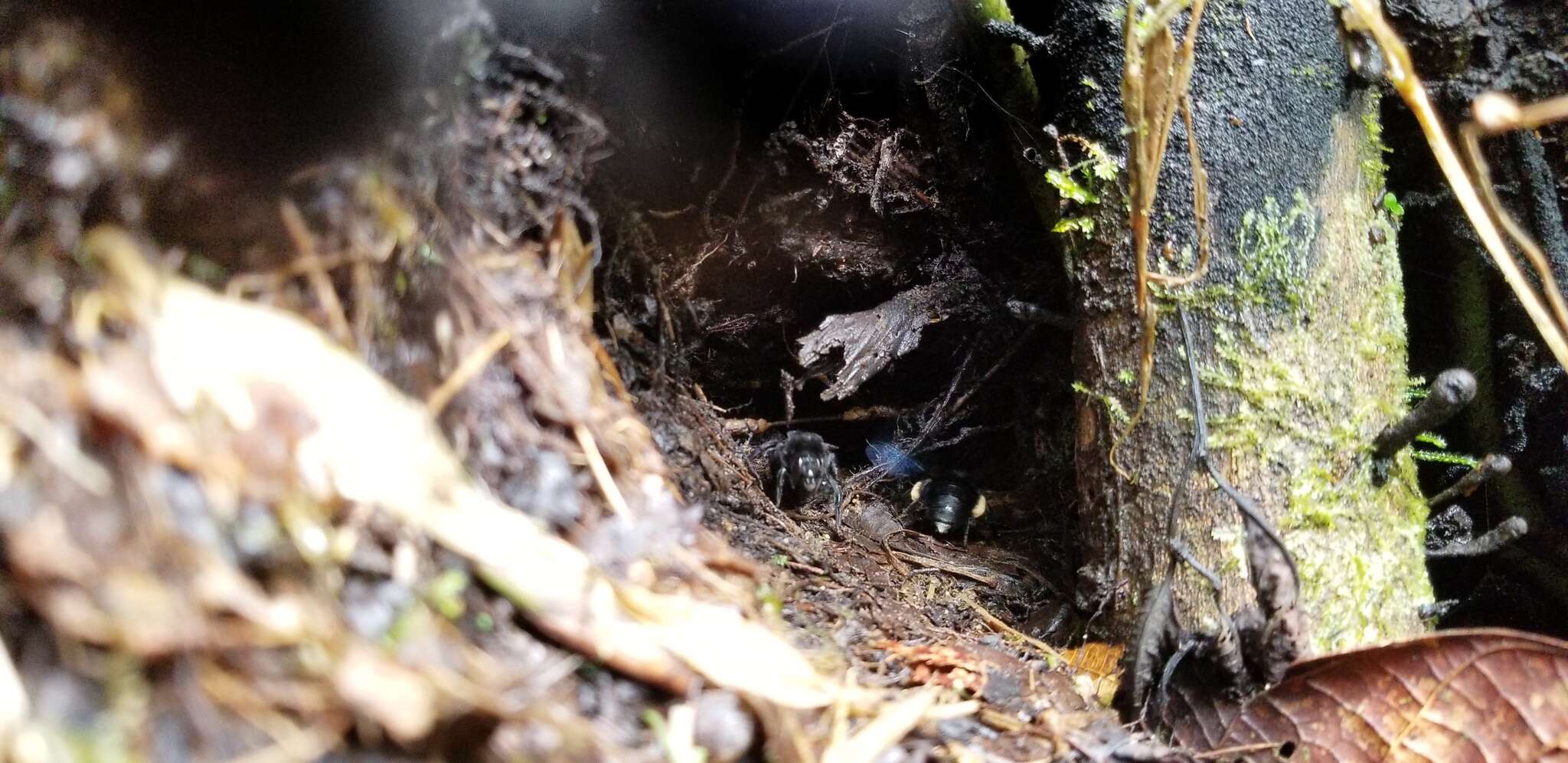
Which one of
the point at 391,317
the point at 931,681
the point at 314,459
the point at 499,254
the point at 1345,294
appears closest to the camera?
the point at 314,459

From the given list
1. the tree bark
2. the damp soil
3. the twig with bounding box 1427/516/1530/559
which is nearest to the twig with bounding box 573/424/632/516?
the damp soil

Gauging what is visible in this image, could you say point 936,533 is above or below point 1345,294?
below

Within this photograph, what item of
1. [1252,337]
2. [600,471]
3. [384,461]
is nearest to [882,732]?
[600,471]

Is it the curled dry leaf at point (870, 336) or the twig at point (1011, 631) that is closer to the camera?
the twig at point (1011, 631)

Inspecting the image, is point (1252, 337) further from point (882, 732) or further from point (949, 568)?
point (882, 732)

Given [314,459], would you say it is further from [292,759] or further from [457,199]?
[457,199]

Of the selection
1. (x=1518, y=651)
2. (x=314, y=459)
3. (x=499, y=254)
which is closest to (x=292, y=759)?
(x=314, y=459)

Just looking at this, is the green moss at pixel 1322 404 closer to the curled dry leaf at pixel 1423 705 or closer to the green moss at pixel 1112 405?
the green moss at pixel 1112 405

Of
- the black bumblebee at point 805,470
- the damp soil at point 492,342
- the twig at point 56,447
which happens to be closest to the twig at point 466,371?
the damp soil at point 492,342
